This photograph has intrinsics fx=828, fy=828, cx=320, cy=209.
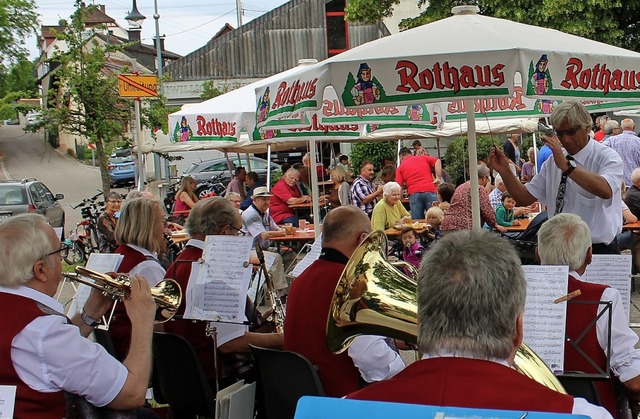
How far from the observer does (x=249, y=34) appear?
112 ft

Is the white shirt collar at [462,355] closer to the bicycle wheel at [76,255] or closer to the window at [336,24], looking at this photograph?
the bicycle wheel at [76,255]

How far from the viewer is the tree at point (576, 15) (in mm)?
19797

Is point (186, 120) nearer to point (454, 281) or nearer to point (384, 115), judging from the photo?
point (384, 115)

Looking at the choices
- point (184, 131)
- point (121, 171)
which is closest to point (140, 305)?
point (184, 131)

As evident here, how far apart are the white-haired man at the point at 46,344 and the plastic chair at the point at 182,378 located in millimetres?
976

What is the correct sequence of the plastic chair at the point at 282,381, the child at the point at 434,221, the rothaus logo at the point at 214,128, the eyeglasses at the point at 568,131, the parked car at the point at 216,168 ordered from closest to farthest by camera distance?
1. the plastic chair at the point at 282,381
2. the eyeglasses at the point at 568,131
3. the rothaus logo at the point at 214,128
4. the child at the point at 434,221
5. the parked car at the point at 216,168

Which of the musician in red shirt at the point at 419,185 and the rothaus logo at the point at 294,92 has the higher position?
the rothaus logo at the point at 294,92

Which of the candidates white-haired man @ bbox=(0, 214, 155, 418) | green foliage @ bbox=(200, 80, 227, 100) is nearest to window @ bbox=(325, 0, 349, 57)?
green foliage @ bbox=(200, 80, 227, 100)

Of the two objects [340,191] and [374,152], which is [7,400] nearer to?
[340,191]

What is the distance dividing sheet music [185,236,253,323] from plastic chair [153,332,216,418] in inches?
7.1

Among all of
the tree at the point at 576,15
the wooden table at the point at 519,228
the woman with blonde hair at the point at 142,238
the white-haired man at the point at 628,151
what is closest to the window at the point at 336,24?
the tree at the point at 576,15

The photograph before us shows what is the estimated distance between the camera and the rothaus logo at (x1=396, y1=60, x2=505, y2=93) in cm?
430

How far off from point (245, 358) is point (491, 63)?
6.68 feet

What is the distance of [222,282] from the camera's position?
4082mm
